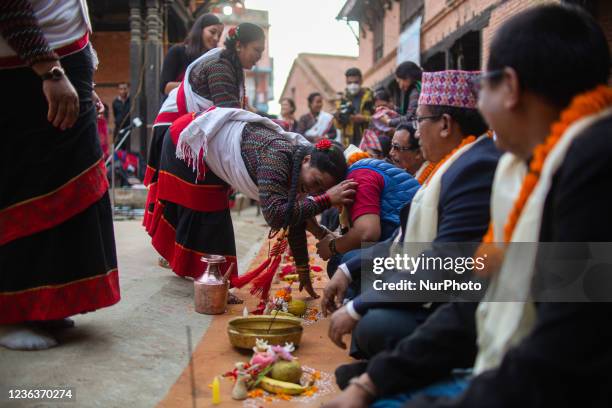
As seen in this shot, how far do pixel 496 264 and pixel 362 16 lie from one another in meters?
21.1

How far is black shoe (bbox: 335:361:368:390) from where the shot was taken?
6.98 ft

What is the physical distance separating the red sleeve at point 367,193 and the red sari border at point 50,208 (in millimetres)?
1289

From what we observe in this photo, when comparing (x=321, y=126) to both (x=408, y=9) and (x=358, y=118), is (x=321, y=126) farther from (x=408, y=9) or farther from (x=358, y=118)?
(x=408, y=9)

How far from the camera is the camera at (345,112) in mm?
8594

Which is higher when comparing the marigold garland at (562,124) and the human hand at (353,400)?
the marigold garland at (562,124)

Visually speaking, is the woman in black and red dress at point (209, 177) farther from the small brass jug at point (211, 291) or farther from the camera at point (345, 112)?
the camera at point (345, 112)

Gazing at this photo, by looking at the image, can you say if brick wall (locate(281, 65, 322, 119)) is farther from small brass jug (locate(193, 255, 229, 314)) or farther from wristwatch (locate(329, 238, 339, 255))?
wristwatch (locate(329, 238, 339, 255))

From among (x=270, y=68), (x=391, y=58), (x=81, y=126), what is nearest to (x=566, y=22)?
(x=81, y=126)

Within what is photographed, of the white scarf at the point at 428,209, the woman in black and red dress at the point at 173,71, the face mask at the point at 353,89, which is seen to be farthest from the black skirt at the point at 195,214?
the face mask at the point at 353,89

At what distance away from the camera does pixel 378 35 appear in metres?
20.1

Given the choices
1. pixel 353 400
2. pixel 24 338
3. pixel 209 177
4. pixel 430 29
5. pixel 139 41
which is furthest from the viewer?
pixel 430 29

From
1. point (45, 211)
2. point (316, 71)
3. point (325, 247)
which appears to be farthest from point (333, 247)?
point (316, 71)

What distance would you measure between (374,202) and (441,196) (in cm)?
116

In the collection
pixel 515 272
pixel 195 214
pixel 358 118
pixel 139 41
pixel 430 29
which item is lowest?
pixel 195 214
